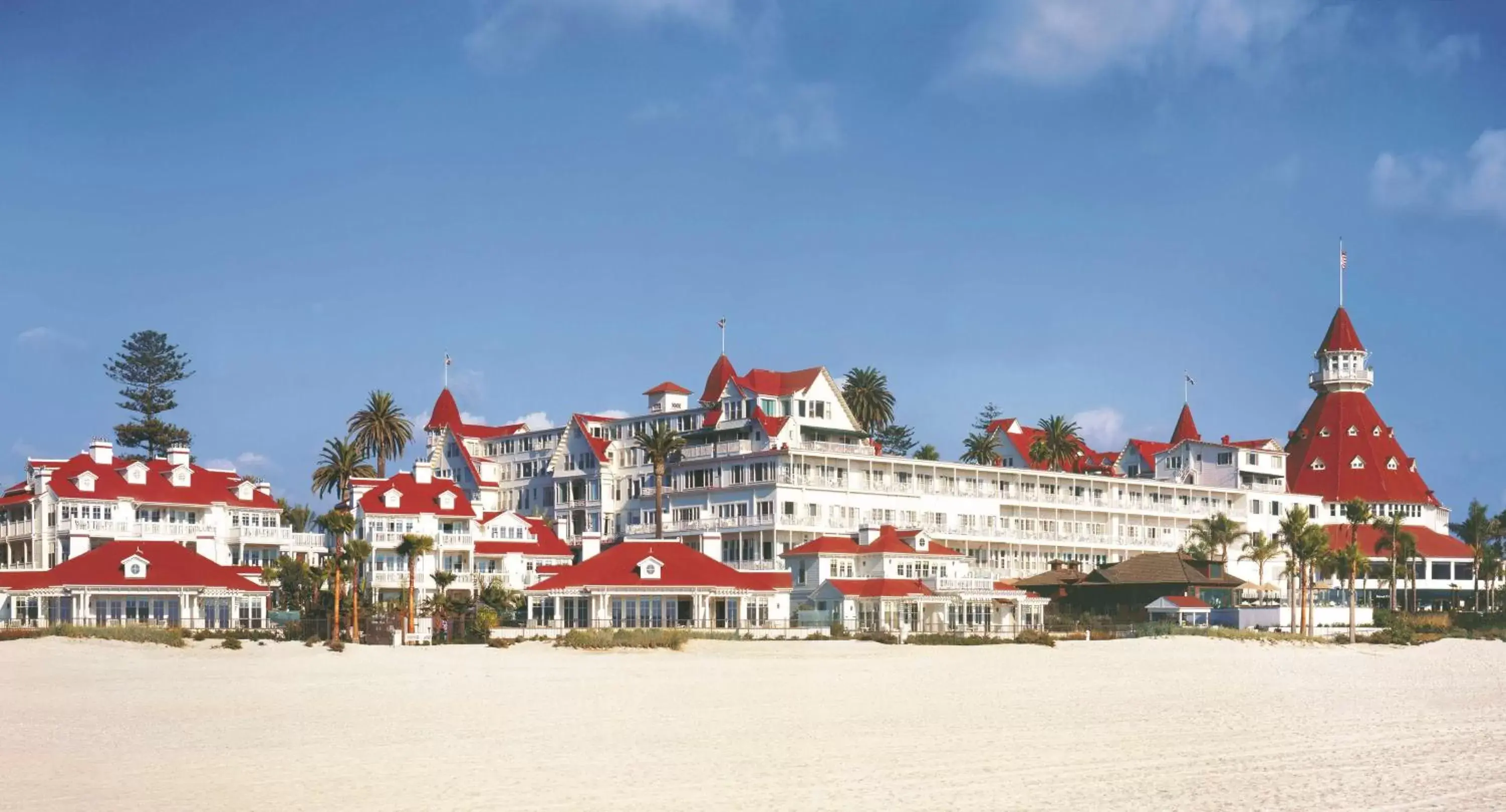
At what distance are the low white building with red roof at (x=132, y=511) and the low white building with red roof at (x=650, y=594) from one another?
16.7 metres

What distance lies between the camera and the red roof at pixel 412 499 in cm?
7981

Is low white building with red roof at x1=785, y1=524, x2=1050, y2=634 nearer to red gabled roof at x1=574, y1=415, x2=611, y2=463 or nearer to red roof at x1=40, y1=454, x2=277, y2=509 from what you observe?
red gabled roof at x1=574, y1=415, x2=611, y2=463

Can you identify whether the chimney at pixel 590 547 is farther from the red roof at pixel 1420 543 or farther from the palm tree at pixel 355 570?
the red roof at pixel 1420 543

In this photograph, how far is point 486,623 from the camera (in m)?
58.7

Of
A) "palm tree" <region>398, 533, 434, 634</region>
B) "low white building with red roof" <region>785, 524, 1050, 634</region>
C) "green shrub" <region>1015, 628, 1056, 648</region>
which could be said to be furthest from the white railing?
"green shrub" <region>1015, 628, 1056, 648</region>

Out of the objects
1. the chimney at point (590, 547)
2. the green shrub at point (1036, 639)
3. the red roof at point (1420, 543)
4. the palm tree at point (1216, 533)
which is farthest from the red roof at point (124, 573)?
the red roof at point (1420, 543)

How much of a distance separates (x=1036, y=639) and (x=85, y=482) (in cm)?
4188

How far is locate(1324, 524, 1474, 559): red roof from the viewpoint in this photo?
10162cm

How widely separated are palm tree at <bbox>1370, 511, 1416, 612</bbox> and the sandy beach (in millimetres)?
42959

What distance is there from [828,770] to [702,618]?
4218 cm

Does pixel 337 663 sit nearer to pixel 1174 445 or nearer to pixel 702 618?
pixel 702 618

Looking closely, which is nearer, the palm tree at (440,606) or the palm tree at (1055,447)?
the palm tree at (440,606)

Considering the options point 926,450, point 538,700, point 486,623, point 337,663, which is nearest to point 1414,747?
point 538,700

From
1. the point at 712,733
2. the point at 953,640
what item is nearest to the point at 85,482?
the point at 953,640
